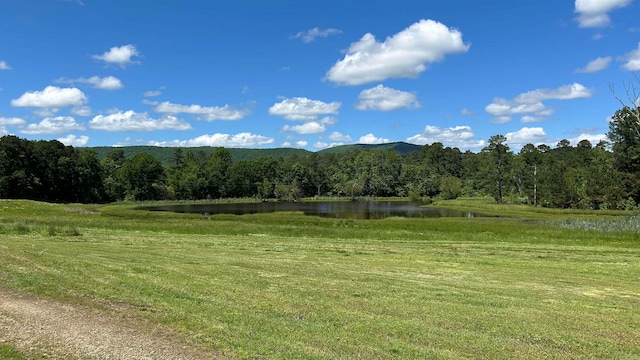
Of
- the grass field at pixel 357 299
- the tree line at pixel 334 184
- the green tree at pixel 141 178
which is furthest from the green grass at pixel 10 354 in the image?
the green tree at pixel 141 178

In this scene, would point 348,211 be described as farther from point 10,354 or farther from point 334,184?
point 334,184

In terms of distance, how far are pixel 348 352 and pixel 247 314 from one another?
305cm

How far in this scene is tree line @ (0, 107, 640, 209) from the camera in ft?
321

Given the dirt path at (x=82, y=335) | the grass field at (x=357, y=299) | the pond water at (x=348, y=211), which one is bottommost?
the pond water at (x=348, y=211)

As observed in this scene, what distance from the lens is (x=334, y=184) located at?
655 feet

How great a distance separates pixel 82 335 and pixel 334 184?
629ft

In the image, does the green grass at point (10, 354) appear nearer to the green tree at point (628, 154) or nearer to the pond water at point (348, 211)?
the pond water at point (348, 211)

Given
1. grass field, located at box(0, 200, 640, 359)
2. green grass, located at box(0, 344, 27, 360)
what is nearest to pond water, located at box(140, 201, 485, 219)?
grass field, located at box(0, 200, 640, 359)

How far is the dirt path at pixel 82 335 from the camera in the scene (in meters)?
7.53

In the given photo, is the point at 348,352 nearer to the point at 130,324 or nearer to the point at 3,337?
the point at 130,324

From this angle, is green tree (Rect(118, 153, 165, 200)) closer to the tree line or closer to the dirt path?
the tree line

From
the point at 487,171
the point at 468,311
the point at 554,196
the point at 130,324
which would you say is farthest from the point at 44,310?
the point at 487,171

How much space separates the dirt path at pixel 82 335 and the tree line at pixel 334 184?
50.8m

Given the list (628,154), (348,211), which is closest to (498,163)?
(628,154)
